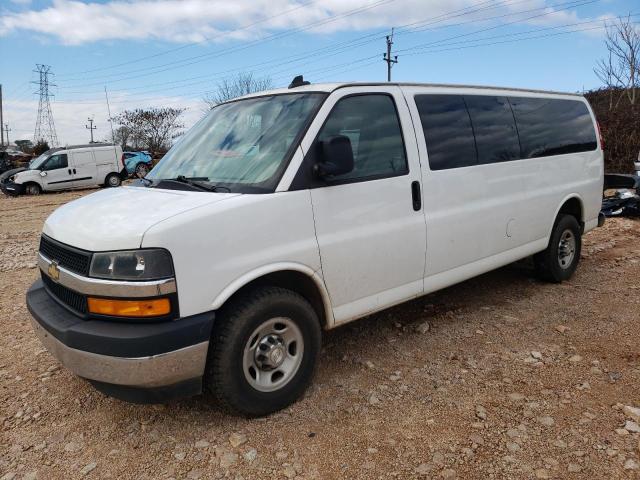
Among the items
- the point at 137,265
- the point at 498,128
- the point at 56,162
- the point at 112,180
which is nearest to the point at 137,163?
the point at 112,180

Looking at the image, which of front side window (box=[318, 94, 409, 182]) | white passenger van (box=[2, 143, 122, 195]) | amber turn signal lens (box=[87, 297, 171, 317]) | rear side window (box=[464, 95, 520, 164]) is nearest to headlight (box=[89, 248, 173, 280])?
amber turn signal lens (box=[87, 297, 171, 317])

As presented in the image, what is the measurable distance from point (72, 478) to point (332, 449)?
4.53ft

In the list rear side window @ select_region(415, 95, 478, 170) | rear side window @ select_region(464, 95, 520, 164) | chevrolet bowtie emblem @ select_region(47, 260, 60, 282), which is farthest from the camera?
rear side window @ select_region(464, 95, 520, 164)

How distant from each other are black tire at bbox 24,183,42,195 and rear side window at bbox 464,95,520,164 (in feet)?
66.9

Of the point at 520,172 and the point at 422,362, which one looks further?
the point at 520,172

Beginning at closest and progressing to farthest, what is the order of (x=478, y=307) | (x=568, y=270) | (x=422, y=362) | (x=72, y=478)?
(x=72, y=478), (x=422, y=362), (x=478, y=307), (x=568, y=270)

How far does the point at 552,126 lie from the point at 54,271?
4.73 m

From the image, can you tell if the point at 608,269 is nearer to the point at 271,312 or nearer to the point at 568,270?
the point at 568,270

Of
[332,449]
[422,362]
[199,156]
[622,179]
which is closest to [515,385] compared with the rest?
[422,362]

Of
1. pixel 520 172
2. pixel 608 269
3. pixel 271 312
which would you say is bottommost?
pixel 608 269

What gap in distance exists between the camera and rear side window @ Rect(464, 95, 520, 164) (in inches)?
168

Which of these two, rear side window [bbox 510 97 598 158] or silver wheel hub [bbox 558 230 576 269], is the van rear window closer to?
rear side window [bbox 510 97 598 158]

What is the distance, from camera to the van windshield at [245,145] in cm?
308

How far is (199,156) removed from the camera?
3.58m
